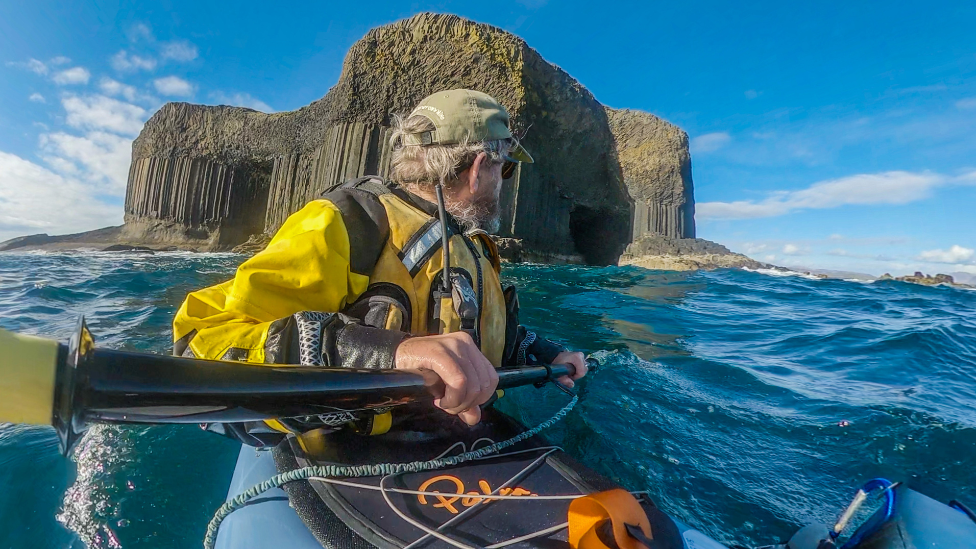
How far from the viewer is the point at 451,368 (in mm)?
1188

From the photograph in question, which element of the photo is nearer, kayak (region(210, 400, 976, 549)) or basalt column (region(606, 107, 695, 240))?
kayak (region(210, 400, 976, 549))

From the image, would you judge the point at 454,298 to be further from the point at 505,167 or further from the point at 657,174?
the point at 657,174

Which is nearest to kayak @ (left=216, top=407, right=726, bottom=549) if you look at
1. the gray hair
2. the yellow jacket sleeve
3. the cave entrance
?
the yellow jacket sleeve

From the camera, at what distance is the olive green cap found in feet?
6.87

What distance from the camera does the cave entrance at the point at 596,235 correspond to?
31922 mm

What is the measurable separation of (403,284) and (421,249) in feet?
0.53

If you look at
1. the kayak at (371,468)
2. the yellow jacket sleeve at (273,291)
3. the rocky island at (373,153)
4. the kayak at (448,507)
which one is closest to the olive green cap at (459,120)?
the yellow jacket sleeve at (273,291)

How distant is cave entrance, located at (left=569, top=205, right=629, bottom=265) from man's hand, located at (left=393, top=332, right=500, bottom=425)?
30.9 meters

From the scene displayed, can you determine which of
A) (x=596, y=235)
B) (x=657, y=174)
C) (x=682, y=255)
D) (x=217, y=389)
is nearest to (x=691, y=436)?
(x=217, y=389)

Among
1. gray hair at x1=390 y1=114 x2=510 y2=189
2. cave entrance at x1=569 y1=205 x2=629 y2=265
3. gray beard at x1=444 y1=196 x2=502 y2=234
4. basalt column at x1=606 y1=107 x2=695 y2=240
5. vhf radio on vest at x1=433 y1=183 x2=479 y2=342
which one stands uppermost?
basalt column at x1=606 y1=107 x2=695 y2=240

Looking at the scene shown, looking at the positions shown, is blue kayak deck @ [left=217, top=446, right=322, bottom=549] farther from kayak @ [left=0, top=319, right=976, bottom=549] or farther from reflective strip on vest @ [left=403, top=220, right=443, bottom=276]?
reflective strip on vest @ [left=403, top=220, right=443, bottom=276]

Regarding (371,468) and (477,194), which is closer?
(371,468)

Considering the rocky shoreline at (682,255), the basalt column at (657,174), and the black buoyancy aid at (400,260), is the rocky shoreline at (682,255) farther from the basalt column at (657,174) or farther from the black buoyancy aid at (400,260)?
the black buoyancy aid at (400,260)

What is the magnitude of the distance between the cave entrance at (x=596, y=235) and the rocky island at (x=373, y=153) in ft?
0.27
